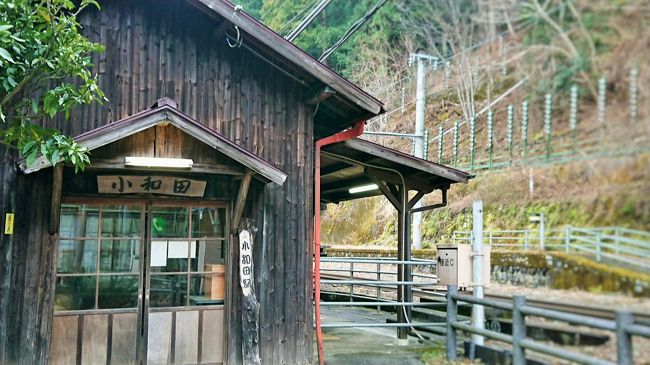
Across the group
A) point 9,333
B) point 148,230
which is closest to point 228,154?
point 148,230

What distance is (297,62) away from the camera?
6902 mm

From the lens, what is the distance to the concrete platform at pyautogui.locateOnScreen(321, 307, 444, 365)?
748 cm

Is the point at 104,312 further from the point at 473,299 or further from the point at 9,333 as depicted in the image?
the point at 473,299

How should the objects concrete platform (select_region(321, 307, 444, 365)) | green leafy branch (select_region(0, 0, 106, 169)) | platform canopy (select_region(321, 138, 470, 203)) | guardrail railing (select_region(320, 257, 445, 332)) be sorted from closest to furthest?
green leafy branch (select_region(0, 0, 106, 169)), concrete platform (select_region(321, 307, 444, 365)), platform canopy (select_region(321, 138, 470, 203)), guardrail railing (select_region(320, 257, 445, 332))

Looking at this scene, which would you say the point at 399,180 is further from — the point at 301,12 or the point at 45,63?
the point at 45,63

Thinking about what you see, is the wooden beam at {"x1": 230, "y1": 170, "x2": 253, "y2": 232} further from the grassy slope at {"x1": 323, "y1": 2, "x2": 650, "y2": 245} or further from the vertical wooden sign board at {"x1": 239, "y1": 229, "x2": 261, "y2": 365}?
the grassy slope at {"x1": 323, "y1": 2, "x2": 650, "y2": 245}

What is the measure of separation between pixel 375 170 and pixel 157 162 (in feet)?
12.3

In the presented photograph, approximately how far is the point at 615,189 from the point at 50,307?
559 centimetres

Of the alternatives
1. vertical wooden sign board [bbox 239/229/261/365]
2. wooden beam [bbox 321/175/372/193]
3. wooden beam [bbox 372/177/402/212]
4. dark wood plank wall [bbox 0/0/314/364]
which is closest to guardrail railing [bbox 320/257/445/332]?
dark wood plank wall [bbox 0/0/314/364]

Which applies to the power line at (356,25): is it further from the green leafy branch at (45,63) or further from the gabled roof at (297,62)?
the green leafy branch at (45,63)

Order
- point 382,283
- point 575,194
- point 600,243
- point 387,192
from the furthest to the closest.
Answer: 1. point 387,192
2. point 382,283
3. point 575,194
4. point 600,243

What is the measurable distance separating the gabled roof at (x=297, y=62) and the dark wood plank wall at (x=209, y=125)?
211mm

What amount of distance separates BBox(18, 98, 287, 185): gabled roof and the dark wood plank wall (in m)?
0.47

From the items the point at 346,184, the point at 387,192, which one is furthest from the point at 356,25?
the point at 346,184
